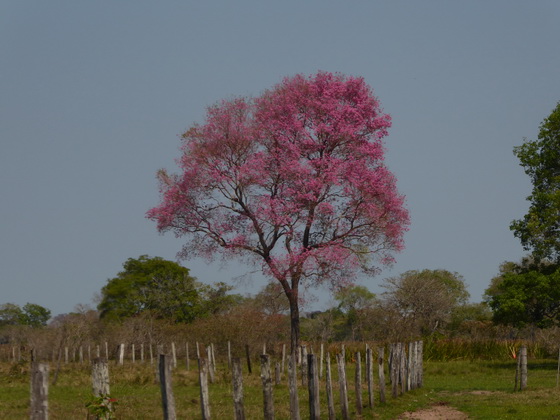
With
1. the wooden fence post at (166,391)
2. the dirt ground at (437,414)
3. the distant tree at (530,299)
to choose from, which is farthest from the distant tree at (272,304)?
the wooden fence post at (166,391)

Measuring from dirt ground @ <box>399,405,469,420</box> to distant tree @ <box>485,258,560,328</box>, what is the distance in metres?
17.8

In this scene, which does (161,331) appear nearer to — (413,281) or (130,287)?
(130,287)

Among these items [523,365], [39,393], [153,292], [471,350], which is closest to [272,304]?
[153,292]

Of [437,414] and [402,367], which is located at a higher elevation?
[402,367]

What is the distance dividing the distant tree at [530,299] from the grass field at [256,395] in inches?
110

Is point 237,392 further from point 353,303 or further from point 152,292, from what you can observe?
point 353,303

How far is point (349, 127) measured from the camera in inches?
1556

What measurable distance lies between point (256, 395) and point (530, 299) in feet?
68.8

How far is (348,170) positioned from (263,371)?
1000 inches

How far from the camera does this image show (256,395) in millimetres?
25562

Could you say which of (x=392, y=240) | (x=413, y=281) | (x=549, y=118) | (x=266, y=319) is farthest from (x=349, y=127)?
(x=413, y=281)

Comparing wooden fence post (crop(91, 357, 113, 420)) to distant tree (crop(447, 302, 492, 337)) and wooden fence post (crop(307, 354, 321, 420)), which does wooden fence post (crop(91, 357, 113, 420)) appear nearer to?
wooden fence post (crop(307, 354, 321, 420))

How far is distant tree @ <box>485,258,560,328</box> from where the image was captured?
3925 centimetres

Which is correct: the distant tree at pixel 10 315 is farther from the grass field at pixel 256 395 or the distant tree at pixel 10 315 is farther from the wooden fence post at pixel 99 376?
the wooden fence post at pixel 99 376
